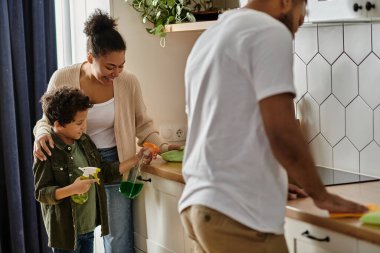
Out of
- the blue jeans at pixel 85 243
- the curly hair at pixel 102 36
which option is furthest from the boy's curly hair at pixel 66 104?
the blue jeans at pixel 85 243

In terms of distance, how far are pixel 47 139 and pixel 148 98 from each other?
808 millimetres

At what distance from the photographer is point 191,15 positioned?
3.20m

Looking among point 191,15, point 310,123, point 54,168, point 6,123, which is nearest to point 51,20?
point 6,123

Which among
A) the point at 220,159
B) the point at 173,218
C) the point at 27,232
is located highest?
the point at 220,159

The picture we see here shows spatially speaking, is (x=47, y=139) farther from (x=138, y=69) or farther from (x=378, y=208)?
(x=378, y=208)

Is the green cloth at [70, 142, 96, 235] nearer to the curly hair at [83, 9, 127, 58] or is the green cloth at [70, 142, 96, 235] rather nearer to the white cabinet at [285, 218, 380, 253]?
the curly hair at [83, 9, 127, 58]

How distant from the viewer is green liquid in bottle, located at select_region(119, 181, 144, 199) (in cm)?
309

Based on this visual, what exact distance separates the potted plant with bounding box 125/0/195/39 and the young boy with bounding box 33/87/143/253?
2.22 ft

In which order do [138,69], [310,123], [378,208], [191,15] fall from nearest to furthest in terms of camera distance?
[378,208] < [310,123] < [191,15] < [138,69]

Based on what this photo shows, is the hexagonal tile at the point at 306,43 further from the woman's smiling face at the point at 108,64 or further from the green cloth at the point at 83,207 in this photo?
the green cloth at the point at 83,207

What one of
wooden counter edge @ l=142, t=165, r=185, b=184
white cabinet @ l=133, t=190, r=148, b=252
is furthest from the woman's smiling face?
white cabinet @ l=133, t=190, r=148, b=252

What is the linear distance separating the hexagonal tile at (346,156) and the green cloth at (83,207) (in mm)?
985

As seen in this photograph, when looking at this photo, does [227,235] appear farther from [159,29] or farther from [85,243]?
[159,29]

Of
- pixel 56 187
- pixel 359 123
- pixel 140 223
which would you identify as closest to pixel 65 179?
pixel 56 187
